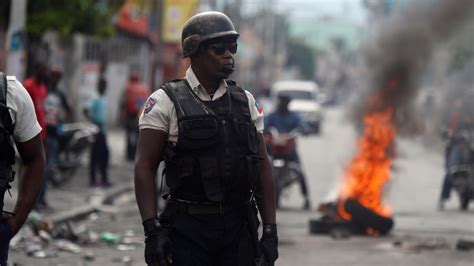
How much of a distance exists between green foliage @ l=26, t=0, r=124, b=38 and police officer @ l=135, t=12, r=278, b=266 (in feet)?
46.3

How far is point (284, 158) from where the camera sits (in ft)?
50.2

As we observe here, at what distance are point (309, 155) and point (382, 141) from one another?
15071mm

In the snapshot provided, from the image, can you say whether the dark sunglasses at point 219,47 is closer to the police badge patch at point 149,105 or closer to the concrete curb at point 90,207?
the police badge patch at point 149,105

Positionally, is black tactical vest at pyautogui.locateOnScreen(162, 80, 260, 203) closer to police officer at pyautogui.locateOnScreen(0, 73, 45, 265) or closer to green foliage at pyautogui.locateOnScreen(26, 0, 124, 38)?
police officer at pyautogui.locateOnScreen(0, 73, 45, 265)

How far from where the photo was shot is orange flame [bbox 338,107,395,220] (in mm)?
12695

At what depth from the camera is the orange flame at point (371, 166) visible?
12.7 metres

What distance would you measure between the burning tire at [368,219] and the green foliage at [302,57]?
12090 centimetres

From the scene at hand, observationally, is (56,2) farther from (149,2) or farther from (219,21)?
(219,21)

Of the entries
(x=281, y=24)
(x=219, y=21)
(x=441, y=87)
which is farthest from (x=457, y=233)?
(x=281, y=24)

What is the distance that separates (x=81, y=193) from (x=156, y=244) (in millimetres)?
11192

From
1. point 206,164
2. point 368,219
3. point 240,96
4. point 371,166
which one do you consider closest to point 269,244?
point 206,164

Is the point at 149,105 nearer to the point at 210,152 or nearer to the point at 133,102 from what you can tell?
the point at 210,152

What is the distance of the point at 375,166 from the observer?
1387cm

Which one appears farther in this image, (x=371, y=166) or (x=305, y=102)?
(x=305, y=102)
